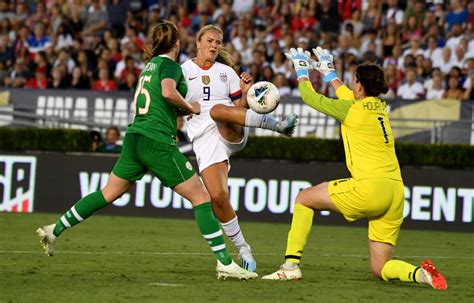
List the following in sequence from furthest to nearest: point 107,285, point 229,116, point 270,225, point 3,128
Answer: point 3,128 < point 270,225 < point 229,116 < point 107,285

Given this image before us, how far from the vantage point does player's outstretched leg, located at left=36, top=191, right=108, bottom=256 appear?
35.5ft

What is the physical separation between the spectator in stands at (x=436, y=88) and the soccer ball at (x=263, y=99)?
37.5 ft

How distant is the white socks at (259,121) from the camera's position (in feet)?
36.4

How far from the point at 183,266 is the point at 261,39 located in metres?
14.1

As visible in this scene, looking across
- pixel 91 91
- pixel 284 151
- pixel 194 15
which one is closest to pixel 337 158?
pixel 284 151

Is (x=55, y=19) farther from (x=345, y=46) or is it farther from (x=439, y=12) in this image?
(x=439, y=12)

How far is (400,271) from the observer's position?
34.2ft

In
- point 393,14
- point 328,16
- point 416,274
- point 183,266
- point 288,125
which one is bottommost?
point 183,266


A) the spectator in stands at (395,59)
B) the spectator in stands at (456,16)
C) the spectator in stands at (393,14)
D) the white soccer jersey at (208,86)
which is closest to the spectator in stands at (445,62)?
the spectator in stands at (395,59)

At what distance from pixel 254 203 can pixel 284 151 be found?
4.20 ft

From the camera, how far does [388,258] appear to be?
10883 millimetres

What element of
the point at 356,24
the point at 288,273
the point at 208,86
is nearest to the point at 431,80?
the point at 356,24

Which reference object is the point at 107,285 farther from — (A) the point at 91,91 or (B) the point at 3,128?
(A) the point at 91,91

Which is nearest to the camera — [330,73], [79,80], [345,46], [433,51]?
[330,73]
